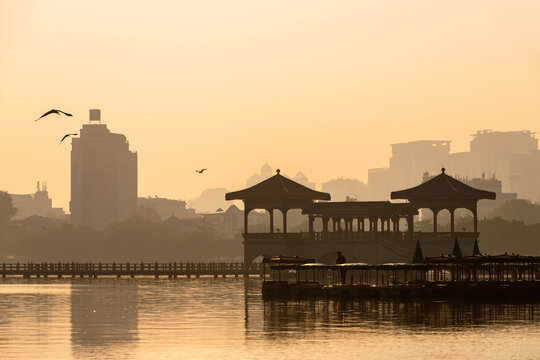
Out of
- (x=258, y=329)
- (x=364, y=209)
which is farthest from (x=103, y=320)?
(x=364, y=209)

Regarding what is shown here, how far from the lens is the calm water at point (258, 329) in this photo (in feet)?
172

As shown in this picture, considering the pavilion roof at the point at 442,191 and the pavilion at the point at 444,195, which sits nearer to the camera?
the pavilion roof at the point at 442,191

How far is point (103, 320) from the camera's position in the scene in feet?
237

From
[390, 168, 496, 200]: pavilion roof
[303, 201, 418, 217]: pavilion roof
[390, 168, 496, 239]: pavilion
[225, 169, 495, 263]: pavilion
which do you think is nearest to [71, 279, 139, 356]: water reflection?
[225, 169, 495, 263]: pavilion

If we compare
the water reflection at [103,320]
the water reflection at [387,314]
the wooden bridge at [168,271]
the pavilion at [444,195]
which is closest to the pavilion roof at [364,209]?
→ the pavilion at [444,195]

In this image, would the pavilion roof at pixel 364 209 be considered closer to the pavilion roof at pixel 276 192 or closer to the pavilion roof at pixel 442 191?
the pavilion roof at pixel 442 191

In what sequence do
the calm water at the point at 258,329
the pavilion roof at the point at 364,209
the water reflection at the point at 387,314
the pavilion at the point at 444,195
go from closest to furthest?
1. the calm water at the point at 258,329
2. the water reflection at the point at 387,314
3. the pavilion at the point at 444,195
4. the pavilion roof at the point at 364,209

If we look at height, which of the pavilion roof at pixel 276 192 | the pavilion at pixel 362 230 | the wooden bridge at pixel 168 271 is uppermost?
the pavilion roof at pixel 276 192

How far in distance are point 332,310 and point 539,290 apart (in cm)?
1873

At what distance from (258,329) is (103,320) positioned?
39.5 ft

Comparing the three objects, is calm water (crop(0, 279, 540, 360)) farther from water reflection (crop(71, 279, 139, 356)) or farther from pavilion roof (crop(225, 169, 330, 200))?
pavilion roof (crop(225, 169, 330, 200))

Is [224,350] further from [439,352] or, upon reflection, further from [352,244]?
[352,244]

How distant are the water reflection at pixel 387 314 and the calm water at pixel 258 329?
56mm

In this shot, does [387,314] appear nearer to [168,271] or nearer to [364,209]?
[364,209]
